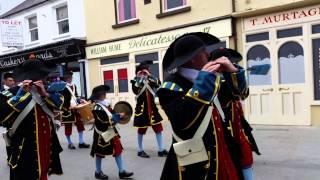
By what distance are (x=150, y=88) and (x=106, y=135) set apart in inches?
80.5

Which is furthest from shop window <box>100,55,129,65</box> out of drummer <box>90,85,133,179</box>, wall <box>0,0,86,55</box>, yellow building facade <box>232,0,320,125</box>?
drummer <box>90,85,133,179</box>

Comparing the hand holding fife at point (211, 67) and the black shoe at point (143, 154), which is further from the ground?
the hand holding fife at point (211, 67)

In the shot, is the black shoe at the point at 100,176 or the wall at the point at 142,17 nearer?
→ the black shoe at the point at 100,176

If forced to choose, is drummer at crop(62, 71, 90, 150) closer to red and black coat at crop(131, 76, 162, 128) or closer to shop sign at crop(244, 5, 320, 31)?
red and black coat at crop(131, 76, 162, 128)

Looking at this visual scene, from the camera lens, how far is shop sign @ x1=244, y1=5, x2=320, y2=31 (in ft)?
35.1

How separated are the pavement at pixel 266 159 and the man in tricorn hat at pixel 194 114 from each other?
3763mm

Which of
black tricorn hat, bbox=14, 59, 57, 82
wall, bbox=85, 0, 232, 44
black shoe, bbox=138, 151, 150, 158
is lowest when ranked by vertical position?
black shoe, bbox=138, 151, 150, 158

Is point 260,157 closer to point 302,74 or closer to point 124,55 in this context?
point 302,74

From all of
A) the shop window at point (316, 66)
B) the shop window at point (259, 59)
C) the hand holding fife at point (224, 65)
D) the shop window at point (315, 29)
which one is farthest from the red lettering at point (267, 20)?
the hand holding fife at point (224, 65)

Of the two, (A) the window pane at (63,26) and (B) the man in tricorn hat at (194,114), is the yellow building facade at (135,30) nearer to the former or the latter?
(A) the window pane at (63,26)

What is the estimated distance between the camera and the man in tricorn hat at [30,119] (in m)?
4.36

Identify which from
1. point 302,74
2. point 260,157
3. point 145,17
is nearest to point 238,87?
point 260,157

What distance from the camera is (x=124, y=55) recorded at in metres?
15.7

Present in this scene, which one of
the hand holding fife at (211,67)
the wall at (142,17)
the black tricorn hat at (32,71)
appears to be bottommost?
the hand holding fife at (211,67)
